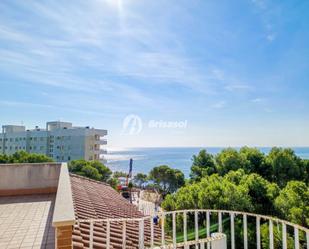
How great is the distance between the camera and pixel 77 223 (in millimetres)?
3074

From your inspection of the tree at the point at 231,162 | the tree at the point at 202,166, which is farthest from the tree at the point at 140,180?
the tree at the point at 231,162

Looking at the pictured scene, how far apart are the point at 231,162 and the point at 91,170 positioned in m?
15.1

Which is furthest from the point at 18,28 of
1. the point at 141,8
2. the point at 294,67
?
the point at 294,67

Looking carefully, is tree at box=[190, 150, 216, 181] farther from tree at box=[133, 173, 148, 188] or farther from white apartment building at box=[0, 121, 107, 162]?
white apartment building at box=[0, 121, 107, 162]

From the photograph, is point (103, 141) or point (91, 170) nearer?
point (91, 170)

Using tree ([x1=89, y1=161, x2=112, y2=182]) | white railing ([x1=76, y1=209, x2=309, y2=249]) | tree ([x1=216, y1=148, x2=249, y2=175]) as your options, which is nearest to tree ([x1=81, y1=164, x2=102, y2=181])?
tree ([x1=89, y1=161, x2=112, y2=182])

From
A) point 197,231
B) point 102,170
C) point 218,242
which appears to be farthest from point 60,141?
point 218,242

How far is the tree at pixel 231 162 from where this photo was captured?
16.6 m

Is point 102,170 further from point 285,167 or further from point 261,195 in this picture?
point 261,195

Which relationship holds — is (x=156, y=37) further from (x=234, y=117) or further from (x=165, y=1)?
(x=234, y=117)

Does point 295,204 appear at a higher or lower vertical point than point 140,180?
higher

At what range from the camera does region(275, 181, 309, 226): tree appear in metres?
8.14

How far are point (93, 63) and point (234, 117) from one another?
599 inches

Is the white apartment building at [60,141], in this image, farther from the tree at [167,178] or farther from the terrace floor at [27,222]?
the terrace floor at [27,222]
